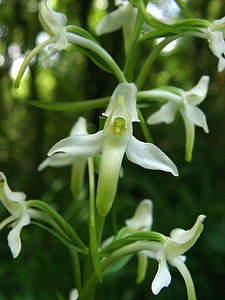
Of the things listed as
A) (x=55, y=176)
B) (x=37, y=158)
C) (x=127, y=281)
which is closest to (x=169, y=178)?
(x=127, y=281)

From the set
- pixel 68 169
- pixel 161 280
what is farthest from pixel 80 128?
pixel 68 169

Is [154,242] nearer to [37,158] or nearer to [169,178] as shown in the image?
[169,178]

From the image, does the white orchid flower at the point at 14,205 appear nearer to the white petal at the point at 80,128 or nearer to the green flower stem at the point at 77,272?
the green flower stem at the point at 77,272

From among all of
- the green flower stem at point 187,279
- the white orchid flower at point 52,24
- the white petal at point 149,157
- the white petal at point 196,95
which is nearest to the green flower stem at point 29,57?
the white orchid flower at point 52,24

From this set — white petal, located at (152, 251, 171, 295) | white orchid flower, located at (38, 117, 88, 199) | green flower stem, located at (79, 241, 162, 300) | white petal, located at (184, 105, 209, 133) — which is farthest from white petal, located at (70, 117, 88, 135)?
white petal, located at (152, 251, 171, 295)

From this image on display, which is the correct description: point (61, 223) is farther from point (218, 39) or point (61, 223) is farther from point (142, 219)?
point (218, 39)
